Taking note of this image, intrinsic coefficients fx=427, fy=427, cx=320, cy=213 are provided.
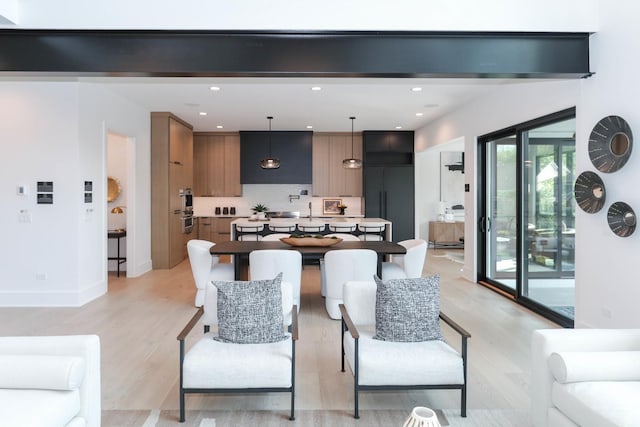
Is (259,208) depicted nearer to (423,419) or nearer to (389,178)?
(389,178)

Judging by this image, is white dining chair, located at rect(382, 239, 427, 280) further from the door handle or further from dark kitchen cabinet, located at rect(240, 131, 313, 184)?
dark kitchen cabinet, located at rect(240, 131, 313, 184)

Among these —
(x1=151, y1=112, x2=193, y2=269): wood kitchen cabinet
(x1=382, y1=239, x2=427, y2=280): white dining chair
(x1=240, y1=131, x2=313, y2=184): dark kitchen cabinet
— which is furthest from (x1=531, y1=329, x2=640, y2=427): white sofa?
(x1=240, y1=131, x2=313, y2=184): dark kitchen cabinet

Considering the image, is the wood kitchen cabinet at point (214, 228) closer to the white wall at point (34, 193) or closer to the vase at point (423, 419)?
the white wall at point (34, 193)

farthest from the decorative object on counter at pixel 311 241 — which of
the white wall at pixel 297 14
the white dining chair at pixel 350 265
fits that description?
the white wall at pixel 297 14

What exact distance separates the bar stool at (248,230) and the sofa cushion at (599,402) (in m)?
5.57

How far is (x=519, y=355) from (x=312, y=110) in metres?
5.37

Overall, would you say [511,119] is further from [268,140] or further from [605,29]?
[268,140]

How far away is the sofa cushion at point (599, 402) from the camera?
1879 millimetres

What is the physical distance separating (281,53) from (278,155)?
6087 mm

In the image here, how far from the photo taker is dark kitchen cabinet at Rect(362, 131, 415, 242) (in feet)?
32.8

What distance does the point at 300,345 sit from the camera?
4.04 m

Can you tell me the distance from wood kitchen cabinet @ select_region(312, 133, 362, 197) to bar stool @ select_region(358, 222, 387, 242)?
288 cm

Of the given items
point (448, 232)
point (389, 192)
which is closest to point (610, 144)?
point (389, 192)

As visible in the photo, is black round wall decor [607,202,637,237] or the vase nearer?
the vase
